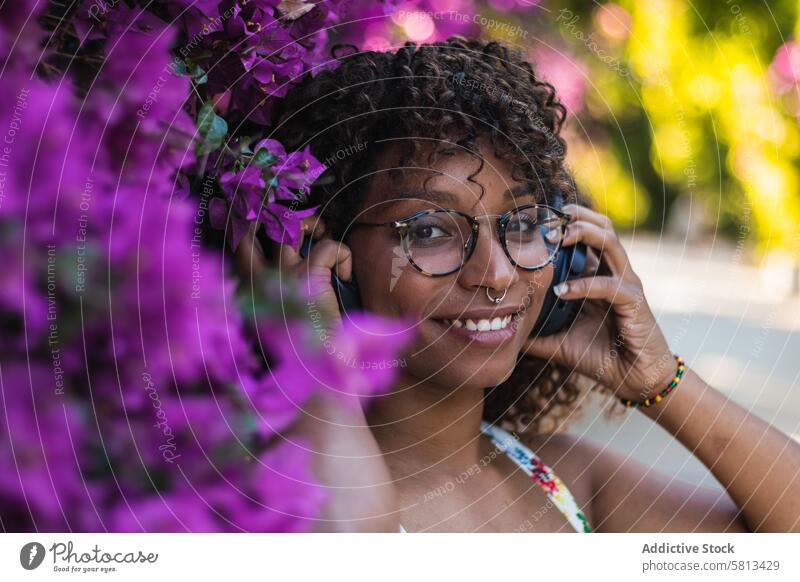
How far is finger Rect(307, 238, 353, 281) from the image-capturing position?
3.12 ft

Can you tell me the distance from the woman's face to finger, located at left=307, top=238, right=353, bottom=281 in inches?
1.3

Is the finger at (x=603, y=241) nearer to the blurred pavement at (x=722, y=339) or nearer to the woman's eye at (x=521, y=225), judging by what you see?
the woman's eye at (x=521, y=225)

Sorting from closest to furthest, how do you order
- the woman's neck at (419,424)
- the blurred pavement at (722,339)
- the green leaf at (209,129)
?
the green leaf at (209,129) → the woman's neck at (419,424) → the blurred pavement at (722,339)

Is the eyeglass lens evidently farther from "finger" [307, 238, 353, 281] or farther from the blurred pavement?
the blurred pavement

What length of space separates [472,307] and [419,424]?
190 mm

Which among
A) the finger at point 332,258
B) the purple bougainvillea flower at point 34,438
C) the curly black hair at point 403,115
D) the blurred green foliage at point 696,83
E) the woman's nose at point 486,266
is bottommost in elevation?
the purple bougainvillea flower at point 34,438

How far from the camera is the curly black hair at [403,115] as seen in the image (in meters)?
0.98

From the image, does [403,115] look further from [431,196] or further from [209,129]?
[209,129]

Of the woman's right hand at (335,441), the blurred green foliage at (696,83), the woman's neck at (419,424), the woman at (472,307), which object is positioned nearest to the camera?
the woman's right hand at (335,441)

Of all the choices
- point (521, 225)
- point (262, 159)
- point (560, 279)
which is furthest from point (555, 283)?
point (262, 159)

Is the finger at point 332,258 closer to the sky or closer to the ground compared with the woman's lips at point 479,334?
closer to the sky

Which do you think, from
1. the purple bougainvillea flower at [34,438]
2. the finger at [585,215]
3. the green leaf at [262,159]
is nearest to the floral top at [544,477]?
the finger at [585,215]

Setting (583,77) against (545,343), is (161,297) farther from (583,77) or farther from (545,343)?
(583,77)
